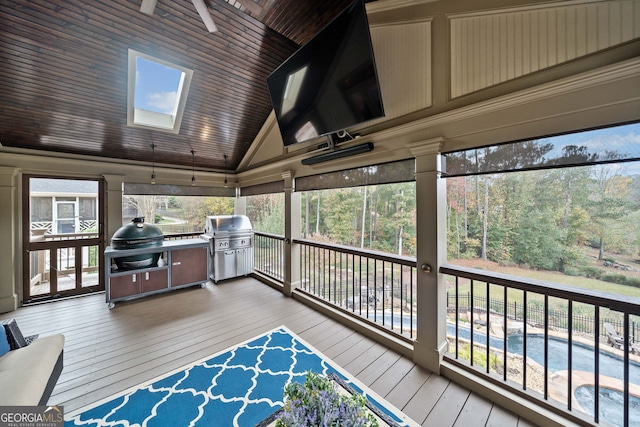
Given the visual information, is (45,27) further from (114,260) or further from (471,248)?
(471,248)

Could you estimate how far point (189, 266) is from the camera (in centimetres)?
434

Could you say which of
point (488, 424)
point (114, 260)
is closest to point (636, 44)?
point (488, 424)

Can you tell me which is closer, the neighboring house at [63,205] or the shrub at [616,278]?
the shrub at [616,278]

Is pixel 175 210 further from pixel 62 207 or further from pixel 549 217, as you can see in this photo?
pixel 549 217

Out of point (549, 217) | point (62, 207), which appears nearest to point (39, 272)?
point (62, 207)

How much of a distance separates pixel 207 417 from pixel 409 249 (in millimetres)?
5404

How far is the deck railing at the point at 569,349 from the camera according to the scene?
1540mm

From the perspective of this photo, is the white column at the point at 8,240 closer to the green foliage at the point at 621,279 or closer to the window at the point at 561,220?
the window at the point at 561,220

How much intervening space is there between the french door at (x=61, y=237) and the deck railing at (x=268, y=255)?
2.87 meters

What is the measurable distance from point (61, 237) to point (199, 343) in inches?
143

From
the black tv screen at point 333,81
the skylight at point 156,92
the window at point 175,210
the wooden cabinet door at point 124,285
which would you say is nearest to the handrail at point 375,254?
the black tv screen at point 333,81

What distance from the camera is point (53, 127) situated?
345 cm

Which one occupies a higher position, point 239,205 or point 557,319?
point 239,205

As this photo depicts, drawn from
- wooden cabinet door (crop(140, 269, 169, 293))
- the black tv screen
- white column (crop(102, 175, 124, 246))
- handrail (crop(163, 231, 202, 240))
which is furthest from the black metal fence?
white column (crop(102, 175, 124, 246))
